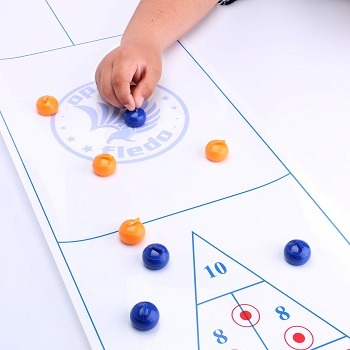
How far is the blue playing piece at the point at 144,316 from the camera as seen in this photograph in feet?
1.88

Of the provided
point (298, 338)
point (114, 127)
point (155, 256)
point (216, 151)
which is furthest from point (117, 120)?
point (298, 338)

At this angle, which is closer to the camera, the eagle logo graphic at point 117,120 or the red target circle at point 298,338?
the red target circle at point 298,338

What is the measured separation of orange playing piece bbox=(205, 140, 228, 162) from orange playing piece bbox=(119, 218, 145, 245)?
140 millimetres

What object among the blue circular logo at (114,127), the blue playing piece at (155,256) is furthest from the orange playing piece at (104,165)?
the blue playing piece at (155,256)

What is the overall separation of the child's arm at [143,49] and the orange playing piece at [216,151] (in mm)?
119

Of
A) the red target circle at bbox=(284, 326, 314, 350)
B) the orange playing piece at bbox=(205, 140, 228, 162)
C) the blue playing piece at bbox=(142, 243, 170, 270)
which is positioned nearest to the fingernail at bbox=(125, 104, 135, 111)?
the orange playing piece at bbox=(205, 140, 228, 162)

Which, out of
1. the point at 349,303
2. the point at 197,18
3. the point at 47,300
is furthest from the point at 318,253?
the point at 197,18

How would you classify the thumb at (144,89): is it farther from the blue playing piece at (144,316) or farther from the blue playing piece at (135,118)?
the blue playing piece at (144,316)

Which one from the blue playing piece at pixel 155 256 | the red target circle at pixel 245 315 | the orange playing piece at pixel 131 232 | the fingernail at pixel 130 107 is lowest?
the red target circle at pixel 245 315

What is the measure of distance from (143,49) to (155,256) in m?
0.34

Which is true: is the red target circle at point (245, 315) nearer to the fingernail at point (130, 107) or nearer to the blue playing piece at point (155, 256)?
the blue playing piece at point (155, 256)

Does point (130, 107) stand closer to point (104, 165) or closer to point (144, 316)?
point (104, 165)

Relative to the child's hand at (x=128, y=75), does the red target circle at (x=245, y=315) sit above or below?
below

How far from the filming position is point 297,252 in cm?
63
